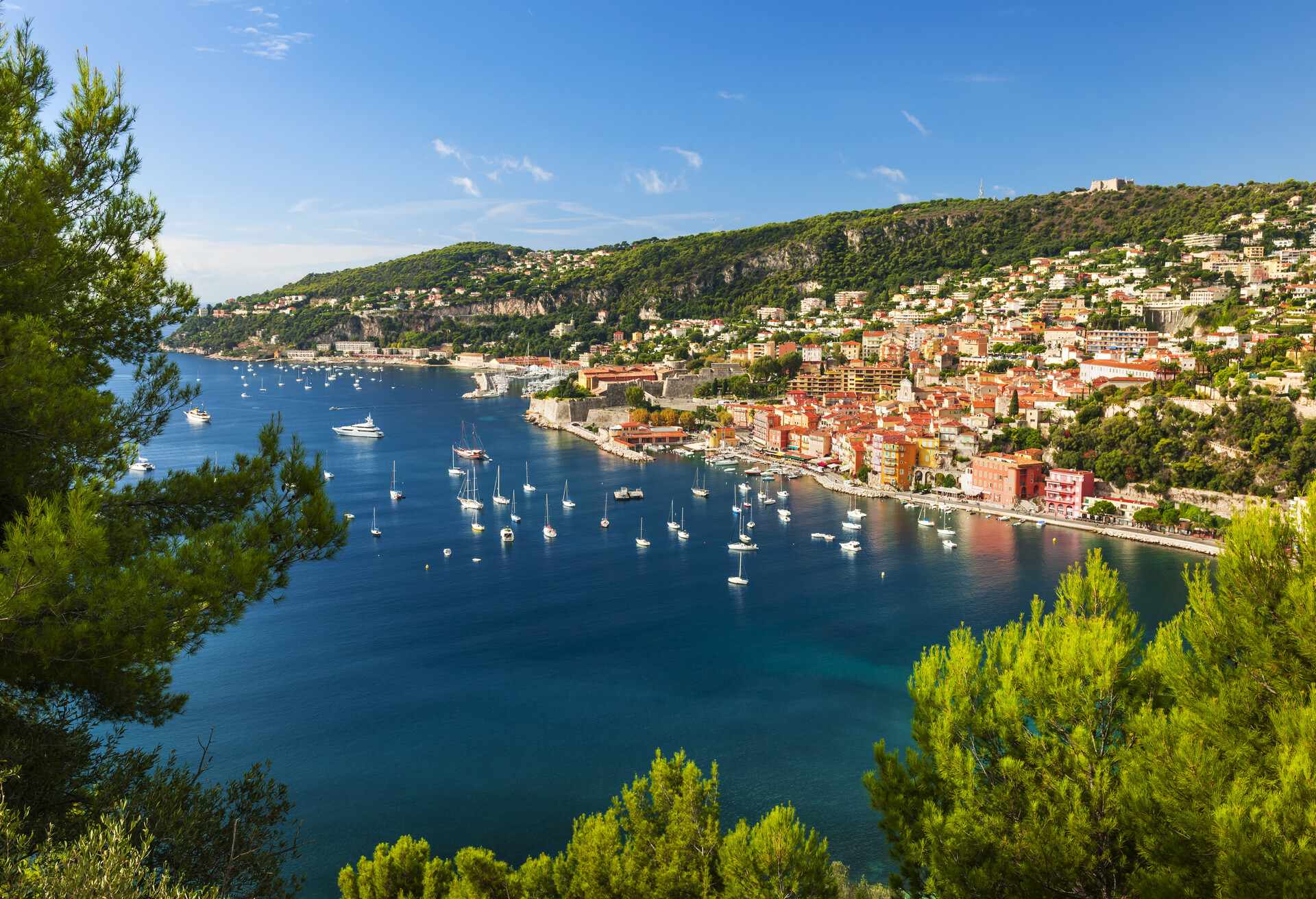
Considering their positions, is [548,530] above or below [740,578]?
above

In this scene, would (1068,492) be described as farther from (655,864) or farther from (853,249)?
(853,249)

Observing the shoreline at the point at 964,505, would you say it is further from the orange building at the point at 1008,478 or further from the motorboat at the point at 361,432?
the motorboat at the point at 361,432

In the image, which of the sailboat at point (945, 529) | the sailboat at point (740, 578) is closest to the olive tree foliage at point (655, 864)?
the sailboat at point (740, 578)

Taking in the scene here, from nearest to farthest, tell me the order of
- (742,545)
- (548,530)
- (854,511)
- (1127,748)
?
(1127,748)
(742,545)
(548,530)
(854,511)

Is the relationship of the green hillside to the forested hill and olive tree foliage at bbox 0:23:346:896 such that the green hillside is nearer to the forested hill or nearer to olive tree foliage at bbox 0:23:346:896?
the forested hill

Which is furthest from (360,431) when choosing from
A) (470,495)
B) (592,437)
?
(470,495)

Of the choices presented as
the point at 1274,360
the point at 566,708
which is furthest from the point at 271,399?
the point at 1274,360
